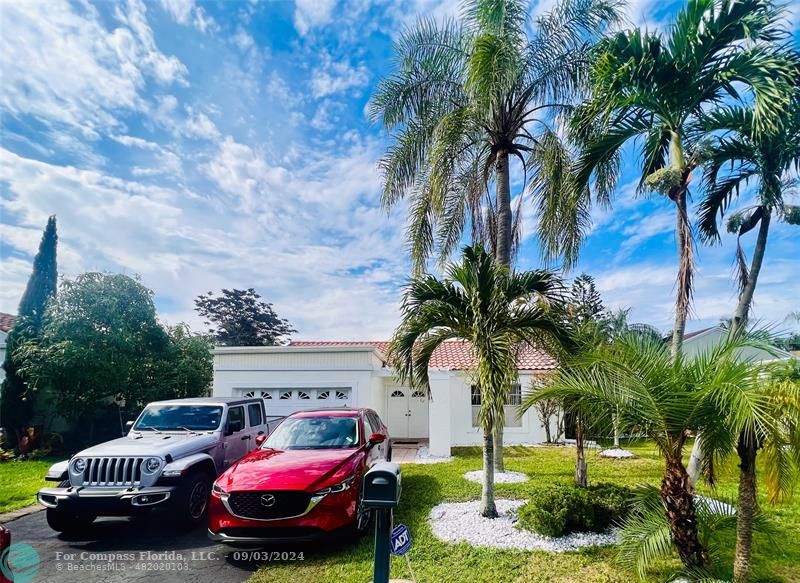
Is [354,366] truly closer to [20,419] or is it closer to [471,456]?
[471,456]

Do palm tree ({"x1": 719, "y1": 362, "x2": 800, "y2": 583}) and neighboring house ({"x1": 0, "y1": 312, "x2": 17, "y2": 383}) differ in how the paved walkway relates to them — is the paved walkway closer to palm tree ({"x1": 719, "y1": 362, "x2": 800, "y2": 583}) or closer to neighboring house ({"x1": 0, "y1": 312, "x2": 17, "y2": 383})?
palm tree ({"x1": 719, "y1": 362, "x2": 800, "y2": 583})

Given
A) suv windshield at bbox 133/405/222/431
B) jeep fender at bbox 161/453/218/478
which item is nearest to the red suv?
jeep fender at bbox 161/453/218/478

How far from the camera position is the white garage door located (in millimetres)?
14276

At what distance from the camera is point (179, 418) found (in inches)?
315

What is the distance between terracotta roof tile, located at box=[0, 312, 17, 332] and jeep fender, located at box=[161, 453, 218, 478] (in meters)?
15.6

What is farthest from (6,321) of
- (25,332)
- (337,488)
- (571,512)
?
(571,512)

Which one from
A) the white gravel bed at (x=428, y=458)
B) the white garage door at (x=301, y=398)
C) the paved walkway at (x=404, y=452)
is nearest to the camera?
the white gravel bed at (x=428, y=458)

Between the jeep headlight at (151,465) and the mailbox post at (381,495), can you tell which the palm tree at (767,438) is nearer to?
the mailbox post at (381,495)

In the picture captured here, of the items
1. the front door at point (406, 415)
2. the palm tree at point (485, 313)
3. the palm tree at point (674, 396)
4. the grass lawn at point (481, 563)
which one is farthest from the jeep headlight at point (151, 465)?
the front door at point (406, 415)

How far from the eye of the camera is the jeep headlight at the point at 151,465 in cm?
601

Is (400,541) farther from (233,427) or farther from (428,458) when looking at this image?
(428,458)

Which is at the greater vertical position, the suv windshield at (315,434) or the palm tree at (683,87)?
the palm tree at (683,87)

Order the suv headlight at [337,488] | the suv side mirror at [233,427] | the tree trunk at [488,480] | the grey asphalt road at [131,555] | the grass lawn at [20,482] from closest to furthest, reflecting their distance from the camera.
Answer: the grey asphalt road at [131,555]
the suv headlight at [337,488]
the tree trunk at [488,480]
the suv side mirror at [233,427]
the grass lawn at [20,482]

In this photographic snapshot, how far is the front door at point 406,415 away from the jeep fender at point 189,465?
10434 millimetres
